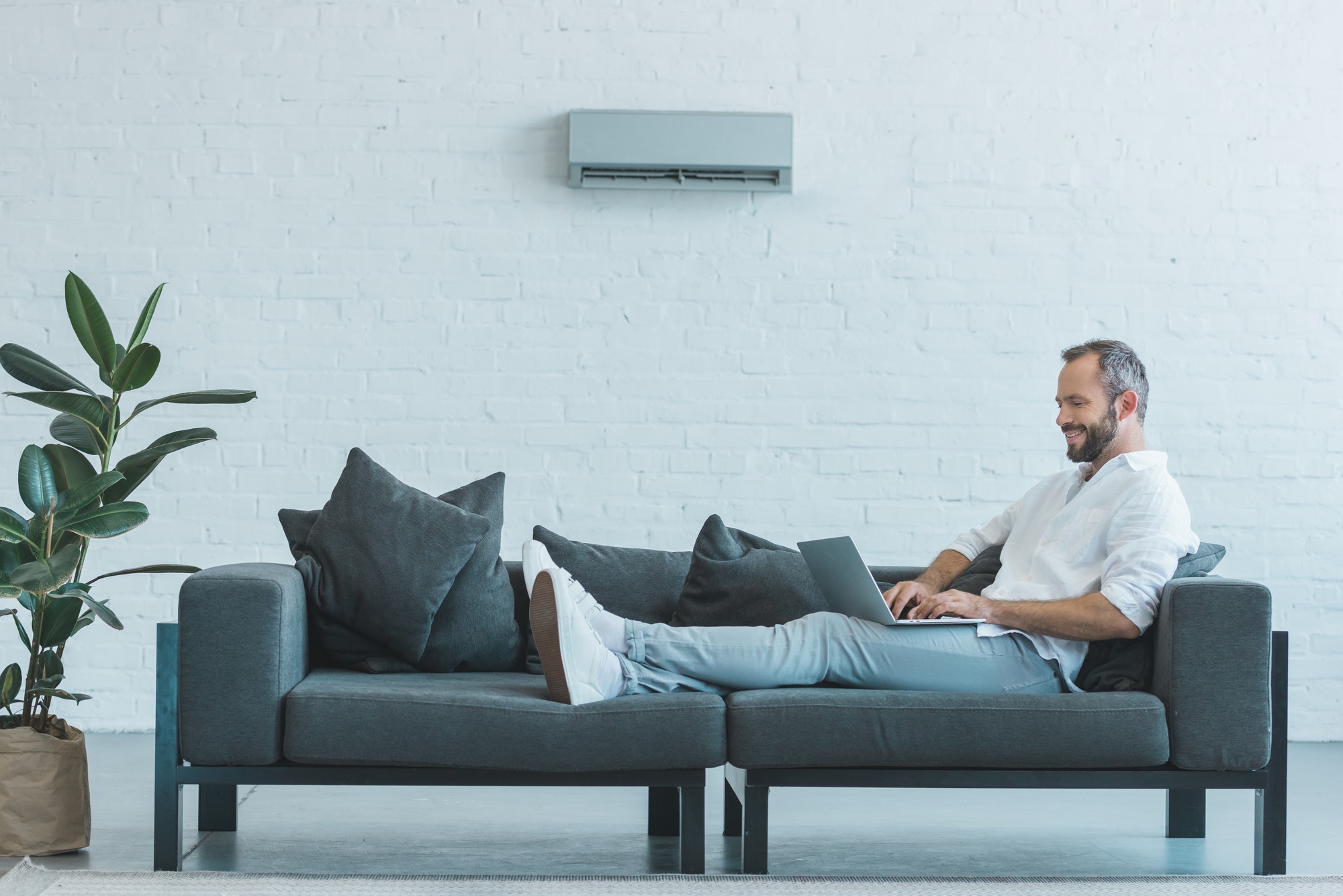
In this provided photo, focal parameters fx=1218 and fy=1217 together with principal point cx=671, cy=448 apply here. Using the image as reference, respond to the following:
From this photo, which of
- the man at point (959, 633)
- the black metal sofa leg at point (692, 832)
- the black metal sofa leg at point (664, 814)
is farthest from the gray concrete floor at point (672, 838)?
the man at point (959, 633)

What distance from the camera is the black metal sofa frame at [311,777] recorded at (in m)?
2.28

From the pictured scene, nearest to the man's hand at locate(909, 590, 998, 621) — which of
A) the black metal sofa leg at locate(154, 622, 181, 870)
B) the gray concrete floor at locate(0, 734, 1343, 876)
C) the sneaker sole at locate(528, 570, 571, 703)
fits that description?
the gray concrete floor at locate(0, 734, 1343, 876)

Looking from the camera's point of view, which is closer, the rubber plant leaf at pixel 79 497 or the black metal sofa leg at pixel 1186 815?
the rubber plant leaf at pixel 79 497

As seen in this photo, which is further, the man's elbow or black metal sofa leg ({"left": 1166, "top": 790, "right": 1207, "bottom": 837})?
black metal sofa leg ({"left": 1166, "top": 790, "right": 1207, "bottom": 837})

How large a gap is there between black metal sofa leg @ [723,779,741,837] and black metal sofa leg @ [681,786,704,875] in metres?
0.39

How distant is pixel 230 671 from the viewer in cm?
229

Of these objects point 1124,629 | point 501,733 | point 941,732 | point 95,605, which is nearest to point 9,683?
point 95,605

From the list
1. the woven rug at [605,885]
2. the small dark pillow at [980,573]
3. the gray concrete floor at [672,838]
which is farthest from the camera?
the small dark pillow at [980,573]

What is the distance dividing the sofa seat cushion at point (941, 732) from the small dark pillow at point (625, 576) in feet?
1.96

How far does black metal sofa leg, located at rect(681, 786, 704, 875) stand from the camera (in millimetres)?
2320

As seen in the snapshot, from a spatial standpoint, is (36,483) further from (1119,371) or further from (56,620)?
(1119,371)

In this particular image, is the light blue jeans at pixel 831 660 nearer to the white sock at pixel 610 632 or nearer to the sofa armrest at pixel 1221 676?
the white sock at pixel 610 632

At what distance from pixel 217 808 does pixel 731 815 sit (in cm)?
115

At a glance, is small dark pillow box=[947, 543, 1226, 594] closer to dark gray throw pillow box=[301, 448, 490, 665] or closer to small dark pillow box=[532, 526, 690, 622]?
small dark pillow box=[532, 526, 690, 622]
